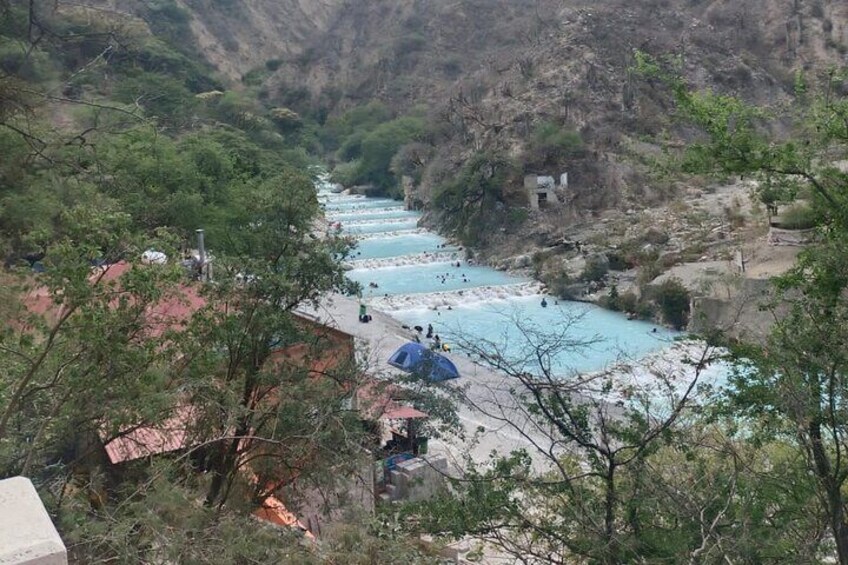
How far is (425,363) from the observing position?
7.54 metres

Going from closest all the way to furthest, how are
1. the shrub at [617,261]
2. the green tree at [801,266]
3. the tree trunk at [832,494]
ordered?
1. the tree trunk at [832,494]
2. the green tree at [801,266]
3. the shrub at [617,261]

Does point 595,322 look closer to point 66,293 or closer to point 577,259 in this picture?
point 577,259

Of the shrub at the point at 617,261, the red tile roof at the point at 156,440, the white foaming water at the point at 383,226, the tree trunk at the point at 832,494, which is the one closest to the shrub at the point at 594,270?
the shrub at the point at 617,261

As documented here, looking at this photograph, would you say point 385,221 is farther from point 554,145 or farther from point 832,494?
point 832,494

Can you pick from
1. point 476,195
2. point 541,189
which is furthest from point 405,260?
point 541,189

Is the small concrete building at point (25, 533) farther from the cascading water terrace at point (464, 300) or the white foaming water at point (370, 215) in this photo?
the white foaming water at point (370, 215)

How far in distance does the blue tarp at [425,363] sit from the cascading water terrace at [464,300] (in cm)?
127

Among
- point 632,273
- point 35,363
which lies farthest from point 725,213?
point 35,363

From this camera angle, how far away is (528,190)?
2528 cm

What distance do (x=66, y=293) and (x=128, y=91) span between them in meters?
21.4

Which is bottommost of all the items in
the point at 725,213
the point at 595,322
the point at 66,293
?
the point at 595,322

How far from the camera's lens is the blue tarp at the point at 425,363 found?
7.57 m

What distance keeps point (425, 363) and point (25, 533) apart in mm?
5934

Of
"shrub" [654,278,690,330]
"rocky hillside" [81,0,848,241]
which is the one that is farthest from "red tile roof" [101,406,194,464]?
"shrub" [654,278,690,330]
